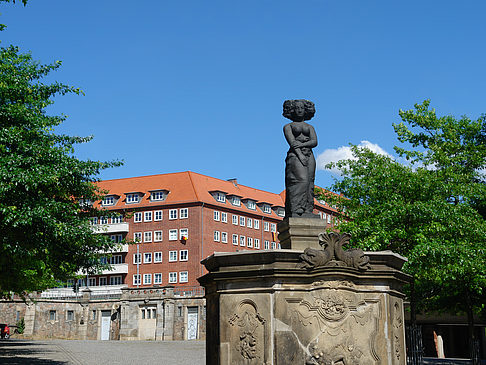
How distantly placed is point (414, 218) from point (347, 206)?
12.7ft

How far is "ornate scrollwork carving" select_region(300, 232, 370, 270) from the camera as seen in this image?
840 cm

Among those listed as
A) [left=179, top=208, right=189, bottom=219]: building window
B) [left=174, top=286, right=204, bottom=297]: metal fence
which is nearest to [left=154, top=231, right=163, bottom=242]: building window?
[left=179, top=208, right=189, bottom=219]: building window

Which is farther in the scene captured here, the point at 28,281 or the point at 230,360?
the point at 28,281

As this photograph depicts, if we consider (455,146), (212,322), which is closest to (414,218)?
(455,146)

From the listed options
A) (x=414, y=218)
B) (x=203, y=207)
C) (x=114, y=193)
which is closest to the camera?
(x=414, y=218)

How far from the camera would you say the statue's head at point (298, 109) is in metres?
10.1

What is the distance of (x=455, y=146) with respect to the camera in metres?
29.0

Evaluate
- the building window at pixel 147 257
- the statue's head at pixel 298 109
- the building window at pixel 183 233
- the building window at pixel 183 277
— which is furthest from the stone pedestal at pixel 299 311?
the building window at pixel 147 257

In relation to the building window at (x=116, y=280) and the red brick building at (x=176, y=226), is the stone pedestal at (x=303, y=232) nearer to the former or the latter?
the red brick building at (x=176, y=226)

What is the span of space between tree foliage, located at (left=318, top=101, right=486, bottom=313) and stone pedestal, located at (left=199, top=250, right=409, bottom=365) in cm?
1197

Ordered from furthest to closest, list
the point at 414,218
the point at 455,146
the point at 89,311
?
the point at 89,311 → the point at 455,146 → the point at 414,218

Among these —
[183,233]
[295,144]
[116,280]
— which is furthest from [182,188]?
[295,144]

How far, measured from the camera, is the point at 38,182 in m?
15.5

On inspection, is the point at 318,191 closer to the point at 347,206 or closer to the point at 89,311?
the point at 347,206
